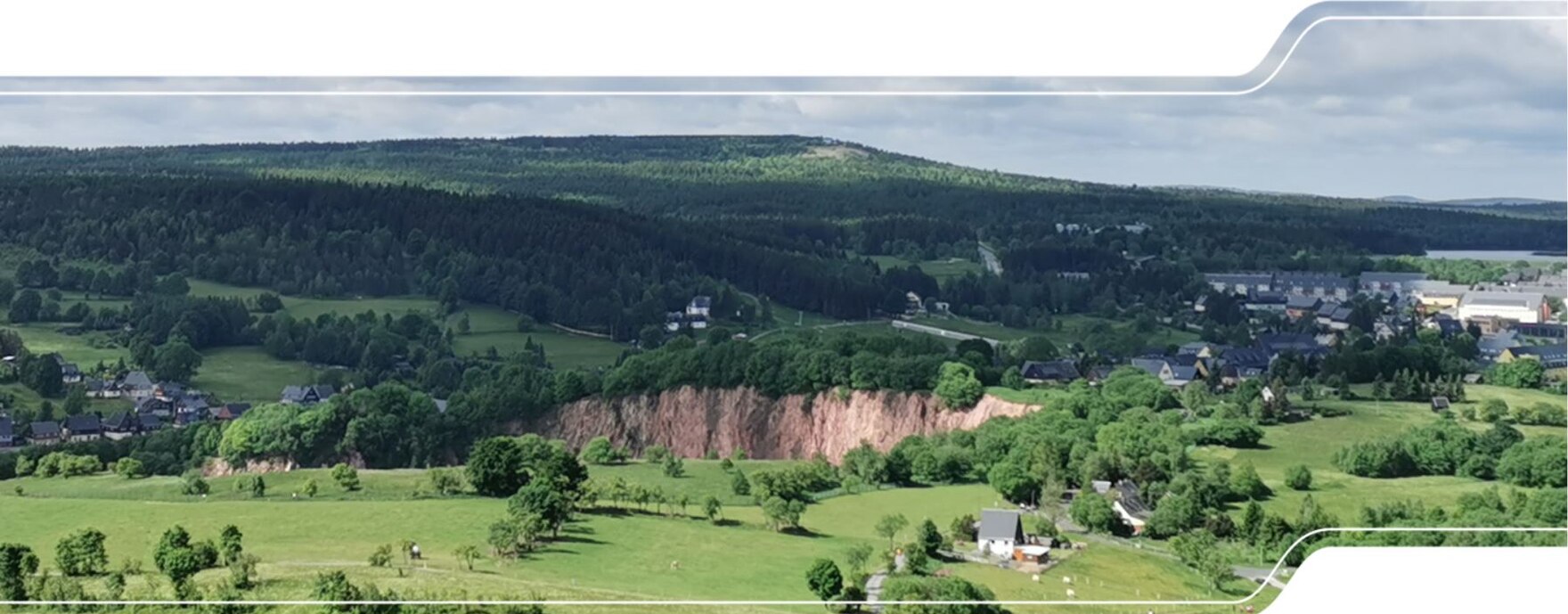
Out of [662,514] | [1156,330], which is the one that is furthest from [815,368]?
[1156,330]

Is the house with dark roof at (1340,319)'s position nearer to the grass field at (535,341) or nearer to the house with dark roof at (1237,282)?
the house with dark roof at (1237,282)

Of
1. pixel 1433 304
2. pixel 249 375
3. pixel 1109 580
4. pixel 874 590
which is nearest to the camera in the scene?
pixel 874 590

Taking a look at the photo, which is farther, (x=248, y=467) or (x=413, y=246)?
(x=413, y=246)

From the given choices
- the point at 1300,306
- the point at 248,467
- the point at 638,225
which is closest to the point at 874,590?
the point at 638,225

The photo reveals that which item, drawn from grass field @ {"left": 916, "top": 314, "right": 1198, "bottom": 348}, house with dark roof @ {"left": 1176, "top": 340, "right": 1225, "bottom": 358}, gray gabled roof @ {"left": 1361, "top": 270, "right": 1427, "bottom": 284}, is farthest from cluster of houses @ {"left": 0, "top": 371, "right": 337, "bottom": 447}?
gray gabled roof @ {"left": 1361, "top": 270, "right": 1427, "bottom": 284}

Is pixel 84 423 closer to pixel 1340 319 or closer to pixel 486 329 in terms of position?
pixel 486 329

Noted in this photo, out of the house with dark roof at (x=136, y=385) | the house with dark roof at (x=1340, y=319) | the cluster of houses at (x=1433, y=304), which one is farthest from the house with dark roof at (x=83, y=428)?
the house with dark roof at (x=1340, y=319)

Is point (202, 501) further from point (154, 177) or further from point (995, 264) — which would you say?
point (995, 264)
